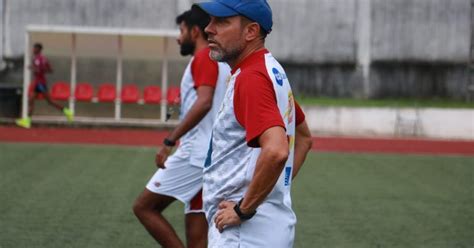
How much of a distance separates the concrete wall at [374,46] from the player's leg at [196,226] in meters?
20.2

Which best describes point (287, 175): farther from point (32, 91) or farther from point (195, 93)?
point (32, 91)

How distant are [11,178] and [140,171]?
1989 mm

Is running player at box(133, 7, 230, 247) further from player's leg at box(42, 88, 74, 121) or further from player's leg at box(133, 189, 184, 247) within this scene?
player's leg at box(42, 88, 74, 121)

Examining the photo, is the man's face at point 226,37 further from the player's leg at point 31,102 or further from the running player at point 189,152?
the player's leg at point 31,102

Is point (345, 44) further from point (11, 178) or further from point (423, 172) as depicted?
point (11, 178)

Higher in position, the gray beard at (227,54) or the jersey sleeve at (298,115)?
the gray beard at (227,54)

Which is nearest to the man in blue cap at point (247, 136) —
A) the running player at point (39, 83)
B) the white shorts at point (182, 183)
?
the white shorts at point (182, 183)

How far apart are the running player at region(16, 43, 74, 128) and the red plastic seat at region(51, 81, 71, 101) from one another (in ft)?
1.91

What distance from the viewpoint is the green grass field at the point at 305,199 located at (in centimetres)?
898

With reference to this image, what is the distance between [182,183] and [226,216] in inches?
104

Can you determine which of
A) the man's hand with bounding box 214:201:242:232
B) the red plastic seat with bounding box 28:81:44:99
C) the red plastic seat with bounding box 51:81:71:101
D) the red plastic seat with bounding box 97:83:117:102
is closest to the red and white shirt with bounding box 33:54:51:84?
the red plastic seat with bounding box 28:81:44:99

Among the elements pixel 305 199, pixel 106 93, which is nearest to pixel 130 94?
pixel 106 93

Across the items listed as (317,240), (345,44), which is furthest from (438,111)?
(317,240)

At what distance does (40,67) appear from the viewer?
879 inches
